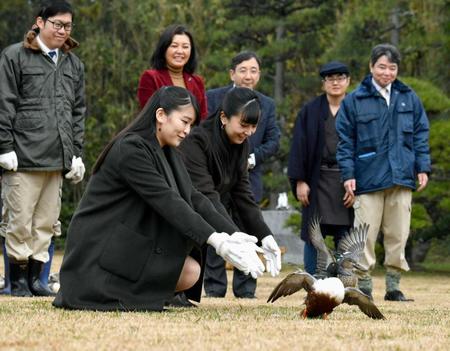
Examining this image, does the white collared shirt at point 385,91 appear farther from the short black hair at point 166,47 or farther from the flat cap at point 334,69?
the short black hair at point 166,47

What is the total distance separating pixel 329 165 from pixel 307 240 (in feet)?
2.15

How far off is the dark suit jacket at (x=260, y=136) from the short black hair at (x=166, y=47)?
78cm

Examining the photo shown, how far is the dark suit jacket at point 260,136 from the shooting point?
9.55 metres

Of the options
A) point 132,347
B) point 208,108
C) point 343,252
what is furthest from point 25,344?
point 208,108

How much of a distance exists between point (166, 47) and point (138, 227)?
2678 millimetres

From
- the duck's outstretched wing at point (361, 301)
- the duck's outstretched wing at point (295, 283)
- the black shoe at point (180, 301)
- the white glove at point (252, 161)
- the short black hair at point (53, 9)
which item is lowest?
the black shoe at point (180, 301)

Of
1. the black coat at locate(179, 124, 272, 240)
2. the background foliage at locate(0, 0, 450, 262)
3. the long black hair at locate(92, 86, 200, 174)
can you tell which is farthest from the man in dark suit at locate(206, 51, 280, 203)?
the background foliage at locate(0, 0, 450, 262)

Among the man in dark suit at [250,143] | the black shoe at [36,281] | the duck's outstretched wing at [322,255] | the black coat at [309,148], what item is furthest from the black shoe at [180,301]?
the black coat at [309,148]

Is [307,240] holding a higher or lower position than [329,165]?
lower

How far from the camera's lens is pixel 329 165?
9648mm

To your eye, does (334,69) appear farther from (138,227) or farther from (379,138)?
(138,227)

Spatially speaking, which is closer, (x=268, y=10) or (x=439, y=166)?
(x=439, y=166)

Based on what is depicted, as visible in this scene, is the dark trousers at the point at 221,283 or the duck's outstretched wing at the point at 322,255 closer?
the duck's outstretched wing at the point at 322,255

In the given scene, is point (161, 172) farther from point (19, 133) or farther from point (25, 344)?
point (19, 133)
